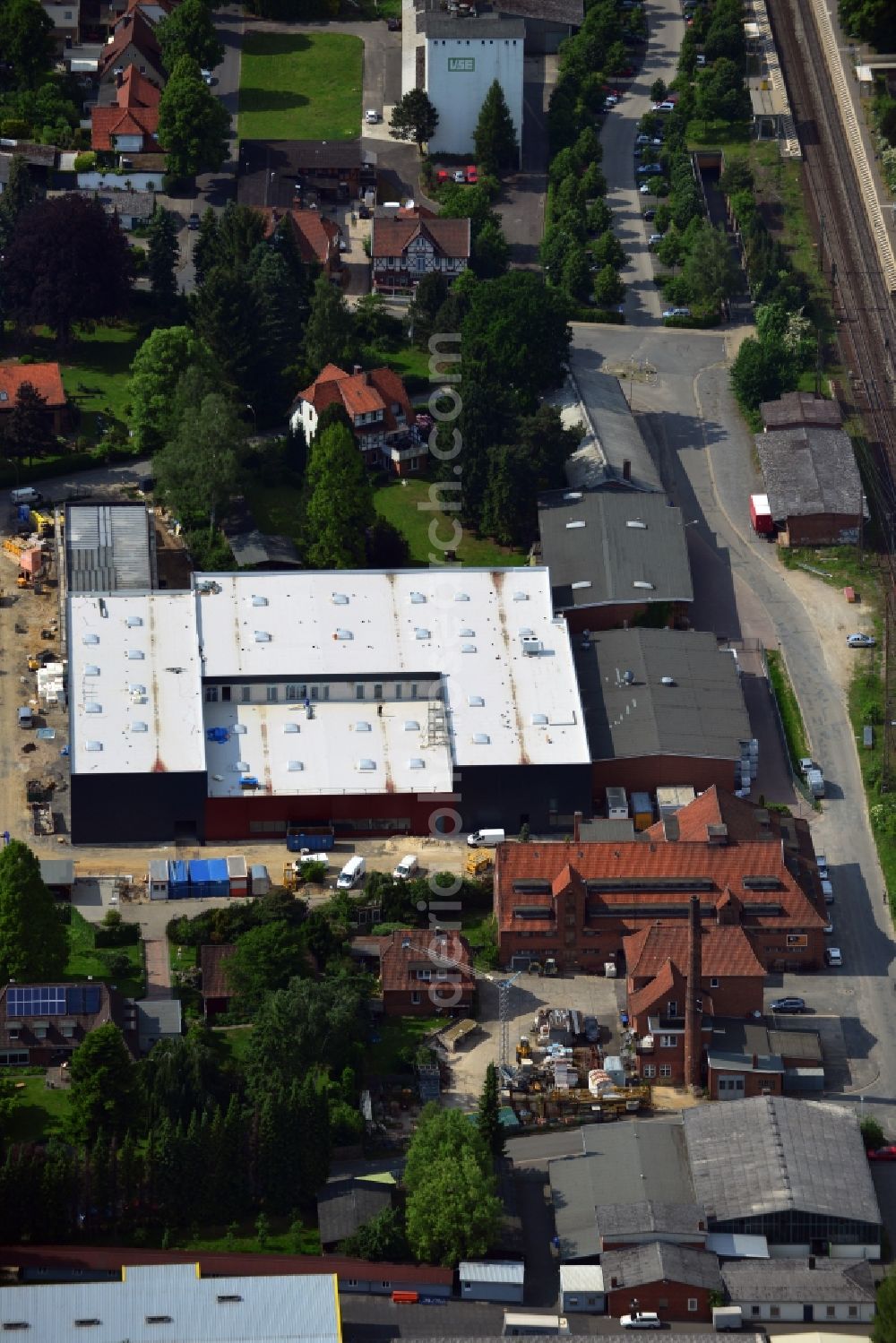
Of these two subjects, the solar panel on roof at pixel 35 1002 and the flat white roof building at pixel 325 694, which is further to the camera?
the flat white roof building at pixel 325 694

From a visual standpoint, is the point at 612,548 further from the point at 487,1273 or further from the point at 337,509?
the point at 487,1273

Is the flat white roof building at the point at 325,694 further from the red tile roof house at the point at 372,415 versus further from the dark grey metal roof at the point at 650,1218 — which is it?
the dark grey metal roof at the point at 650,1218

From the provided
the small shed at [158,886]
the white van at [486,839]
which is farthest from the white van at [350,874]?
the small shed at [158,886]

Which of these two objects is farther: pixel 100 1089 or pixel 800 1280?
pixel 100 1089

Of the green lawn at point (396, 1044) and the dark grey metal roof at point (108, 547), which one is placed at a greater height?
the dark grey metal roof at point (108, 547)

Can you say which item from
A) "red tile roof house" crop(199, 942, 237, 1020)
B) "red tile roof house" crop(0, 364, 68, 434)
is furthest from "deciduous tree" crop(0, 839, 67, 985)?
"red tile roof house" crop(0, 364, 68, 434)

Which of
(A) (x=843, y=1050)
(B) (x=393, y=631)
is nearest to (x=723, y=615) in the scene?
(B) (x=393, y=631)

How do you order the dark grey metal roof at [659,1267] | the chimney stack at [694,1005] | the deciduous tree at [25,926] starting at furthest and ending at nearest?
the deciduous tree at [25,926], the chimney stack at [694,1005], the dark grey metal roof at [659,1267]

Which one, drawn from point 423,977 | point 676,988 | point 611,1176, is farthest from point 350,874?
point 611,1176
